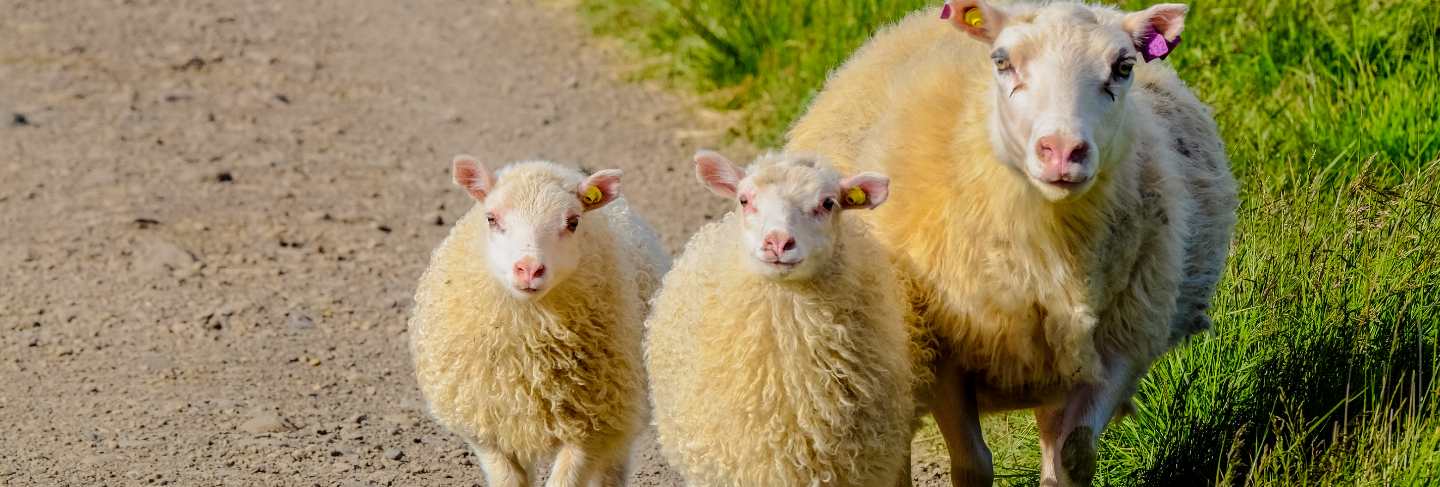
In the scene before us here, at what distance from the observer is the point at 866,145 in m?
5.93

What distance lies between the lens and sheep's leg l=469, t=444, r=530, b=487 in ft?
19.6

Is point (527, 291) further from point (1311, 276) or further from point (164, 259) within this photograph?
point (164, 259)

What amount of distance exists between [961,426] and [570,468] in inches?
45.1

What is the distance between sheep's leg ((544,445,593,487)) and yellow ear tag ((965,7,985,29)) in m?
1.67

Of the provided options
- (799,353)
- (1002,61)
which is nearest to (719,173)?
(799,353)

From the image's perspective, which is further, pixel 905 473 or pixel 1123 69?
pixel 905 473

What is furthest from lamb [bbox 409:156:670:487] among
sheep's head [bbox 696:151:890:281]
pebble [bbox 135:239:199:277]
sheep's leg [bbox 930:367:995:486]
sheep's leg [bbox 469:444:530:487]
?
pebble [bbox 135:239:199:277]

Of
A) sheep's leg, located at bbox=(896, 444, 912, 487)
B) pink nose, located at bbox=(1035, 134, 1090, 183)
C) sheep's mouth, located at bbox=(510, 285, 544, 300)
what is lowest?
sheep's leg, located at bbox=(896, 444, 912, 487)

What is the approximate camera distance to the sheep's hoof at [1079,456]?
5.52 m

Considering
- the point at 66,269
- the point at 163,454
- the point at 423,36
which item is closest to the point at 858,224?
the point at 163,454

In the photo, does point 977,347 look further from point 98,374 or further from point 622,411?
point 98,374

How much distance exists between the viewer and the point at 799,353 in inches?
206

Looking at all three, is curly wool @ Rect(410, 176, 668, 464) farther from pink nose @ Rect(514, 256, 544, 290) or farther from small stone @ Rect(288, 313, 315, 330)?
small stone @ Rect(288, 313, 315, 330)

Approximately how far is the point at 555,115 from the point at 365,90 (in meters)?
1.15
